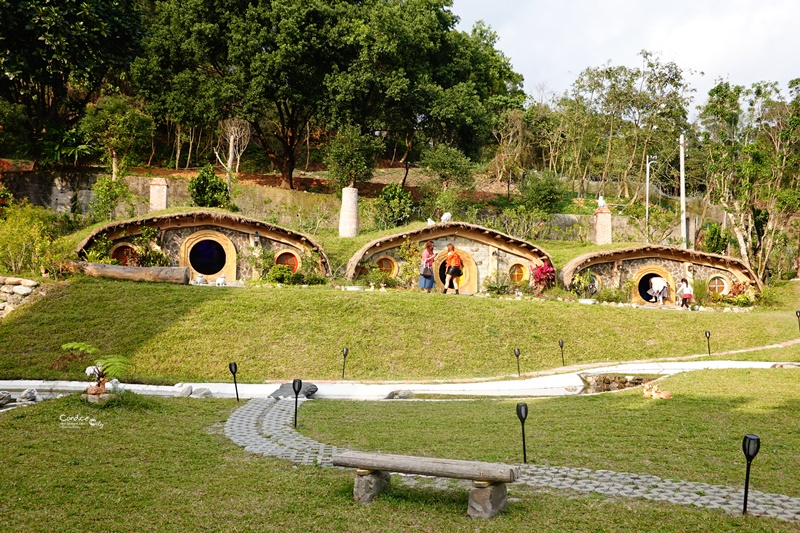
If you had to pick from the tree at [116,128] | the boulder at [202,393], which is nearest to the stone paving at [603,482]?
the boulder at [202,393]

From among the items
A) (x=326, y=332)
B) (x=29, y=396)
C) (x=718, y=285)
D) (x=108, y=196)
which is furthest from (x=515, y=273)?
(x=29, y=396)

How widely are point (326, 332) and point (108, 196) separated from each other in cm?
1783

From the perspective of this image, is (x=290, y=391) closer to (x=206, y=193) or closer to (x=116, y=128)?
(x=206, y=193)

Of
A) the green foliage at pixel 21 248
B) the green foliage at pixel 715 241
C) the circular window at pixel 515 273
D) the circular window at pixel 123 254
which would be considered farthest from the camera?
the green foliage at pixel 715 241

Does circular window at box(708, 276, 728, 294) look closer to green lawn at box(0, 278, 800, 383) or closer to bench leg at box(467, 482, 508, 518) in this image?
green lawn at box(0, 278, 800, 383)

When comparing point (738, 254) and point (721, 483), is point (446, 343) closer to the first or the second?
point (721, 483)

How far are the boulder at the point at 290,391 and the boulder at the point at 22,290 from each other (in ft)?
34.8

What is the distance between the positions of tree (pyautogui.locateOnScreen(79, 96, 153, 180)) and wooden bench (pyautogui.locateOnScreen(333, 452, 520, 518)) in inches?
1243

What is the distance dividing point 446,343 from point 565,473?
1207cm

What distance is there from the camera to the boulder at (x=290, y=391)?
14008mm

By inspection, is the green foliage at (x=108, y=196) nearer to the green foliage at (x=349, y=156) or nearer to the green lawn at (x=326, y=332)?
the green lawn at (x=326, y=332)

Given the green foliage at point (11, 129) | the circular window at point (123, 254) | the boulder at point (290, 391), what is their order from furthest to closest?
the green foliage at point (11, 129), the circular window at point (123, 254), the boulder at point (290, 391)

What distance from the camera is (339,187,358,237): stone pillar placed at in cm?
3297

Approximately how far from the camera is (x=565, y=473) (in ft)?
26.7
